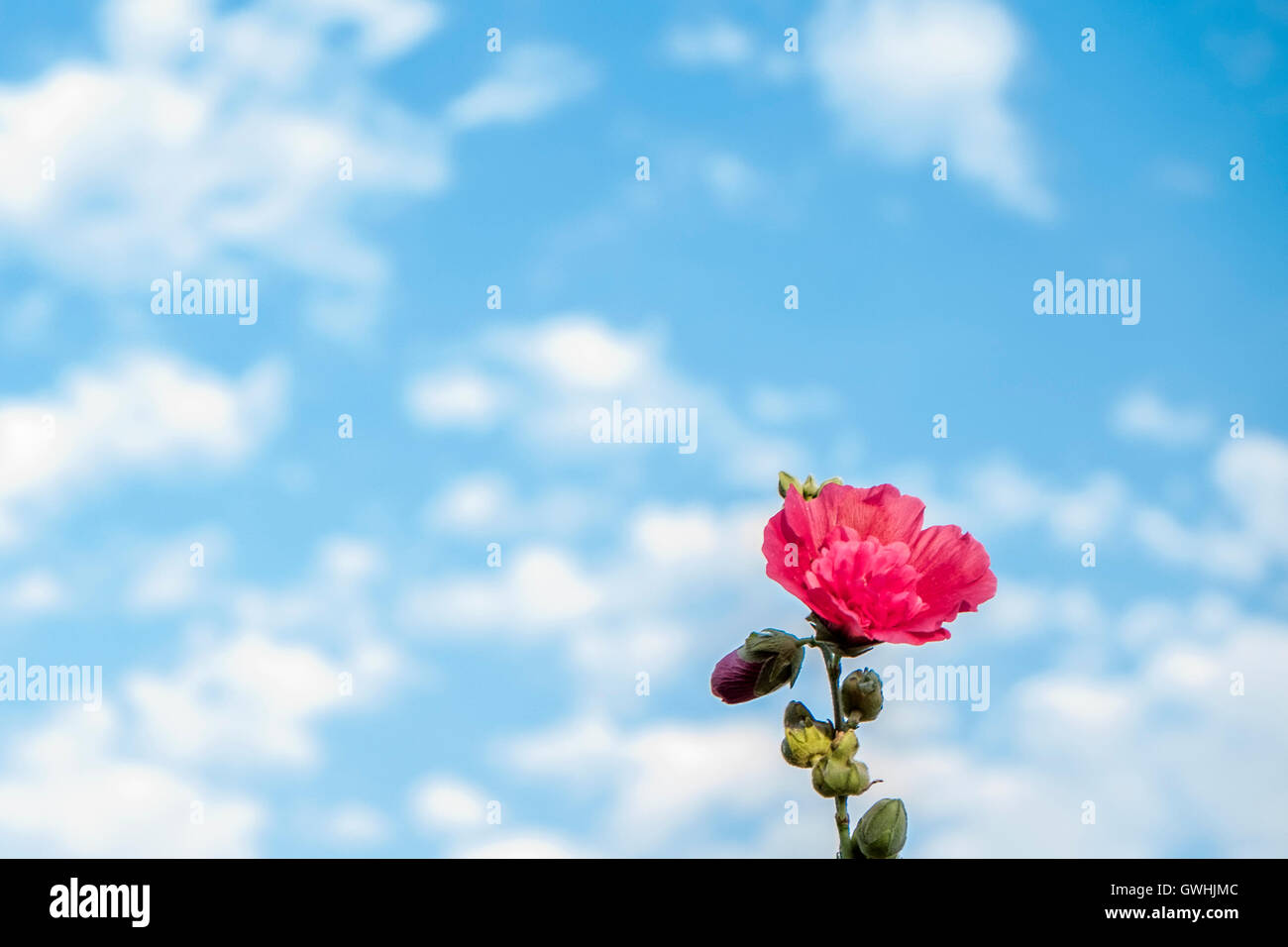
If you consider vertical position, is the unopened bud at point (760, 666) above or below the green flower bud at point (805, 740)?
above

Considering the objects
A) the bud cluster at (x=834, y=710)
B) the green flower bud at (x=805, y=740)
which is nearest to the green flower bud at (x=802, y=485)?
the bud cluster at (x=834, y=710)

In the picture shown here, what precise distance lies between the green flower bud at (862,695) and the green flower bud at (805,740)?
29mm

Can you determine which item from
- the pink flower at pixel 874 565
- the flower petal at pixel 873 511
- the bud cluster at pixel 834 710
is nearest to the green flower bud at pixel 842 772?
the bud cluster at pixel 834 710

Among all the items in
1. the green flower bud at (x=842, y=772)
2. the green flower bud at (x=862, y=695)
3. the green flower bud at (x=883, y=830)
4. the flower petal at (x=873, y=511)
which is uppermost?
the flower petal at (x=873, y=511)

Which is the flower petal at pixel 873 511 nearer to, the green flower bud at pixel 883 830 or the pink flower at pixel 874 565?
the pink flower at pixel 874 565

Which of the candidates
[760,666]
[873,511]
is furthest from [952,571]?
[760,666]

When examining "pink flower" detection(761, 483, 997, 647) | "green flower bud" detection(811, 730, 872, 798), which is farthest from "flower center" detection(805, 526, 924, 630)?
"green flower bud" detection(811, 730, 872, 798)

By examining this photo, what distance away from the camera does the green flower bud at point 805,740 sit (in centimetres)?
112

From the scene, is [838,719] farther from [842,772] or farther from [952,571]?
[952,571]

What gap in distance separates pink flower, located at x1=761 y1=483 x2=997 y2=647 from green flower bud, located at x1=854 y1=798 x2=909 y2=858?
6.7 inches

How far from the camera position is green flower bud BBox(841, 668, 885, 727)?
3.68 feet

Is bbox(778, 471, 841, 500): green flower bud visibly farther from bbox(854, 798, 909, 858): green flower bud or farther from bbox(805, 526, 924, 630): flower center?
bbox(854, 798, 909, 858): green flower bud

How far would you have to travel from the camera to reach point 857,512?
116 cm
